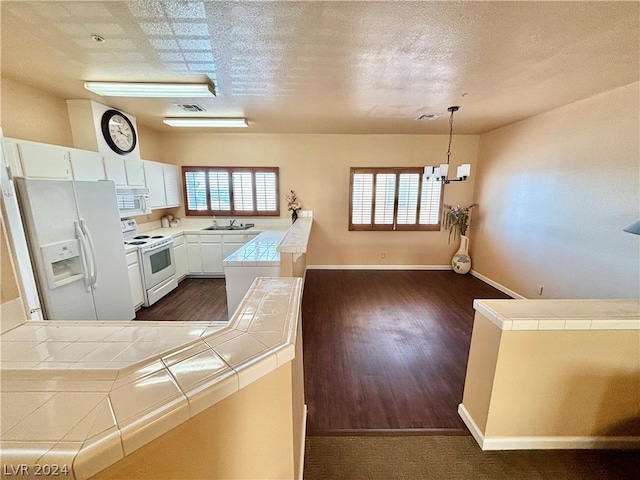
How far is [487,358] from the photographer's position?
1.56 metres

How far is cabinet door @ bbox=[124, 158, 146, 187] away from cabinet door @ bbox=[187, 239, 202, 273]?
3.99ft

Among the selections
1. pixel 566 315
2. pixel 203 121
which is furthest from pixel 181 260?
pixel 566 315

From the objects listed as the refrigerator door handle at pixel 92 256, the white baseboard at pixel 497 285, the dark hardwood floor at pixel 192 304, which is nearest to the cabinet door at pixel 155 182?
the dark hardwood floor at pixel 192 304

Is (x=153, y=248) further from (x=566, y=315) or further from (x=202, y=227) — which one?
(x=566, y=315)

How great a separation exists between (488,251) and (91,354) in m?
5.26

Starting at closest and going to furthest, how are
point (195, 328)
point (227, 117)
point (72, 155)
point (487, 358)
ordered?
point (195, 328) < point (487, 358) < point (72, 155) < point (227, 117)

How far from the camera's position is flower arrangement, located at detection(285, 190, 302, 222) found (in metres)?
4.84

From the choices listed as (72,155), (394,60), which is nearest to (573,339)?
(394,60)

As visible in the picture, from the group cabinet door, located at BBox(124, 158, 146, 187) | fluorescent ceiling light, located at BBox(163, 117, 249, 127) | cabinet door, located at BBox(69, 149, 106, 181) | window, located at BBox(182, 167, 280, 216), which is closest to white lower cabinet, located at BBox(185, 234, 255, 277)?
window, located at BBox(182, 167, 280, 216)

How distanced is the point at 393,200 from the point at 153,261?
4272 millimetres

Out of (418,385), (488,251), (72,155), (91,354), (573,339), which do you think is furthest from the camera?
(488,251)

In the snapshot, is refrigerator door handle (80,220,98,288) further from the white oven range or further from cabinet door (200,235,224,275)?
cabinet door (200,235,224,275)

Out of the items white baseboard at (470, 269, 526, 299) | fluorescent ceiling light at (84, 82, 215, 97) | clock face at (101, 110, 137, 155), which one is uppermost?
fluorescent ceiling light at (84, 82, 215, 97)

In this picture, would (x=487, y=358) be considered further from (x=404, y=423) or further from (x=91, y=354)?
(x=91, y=354)
